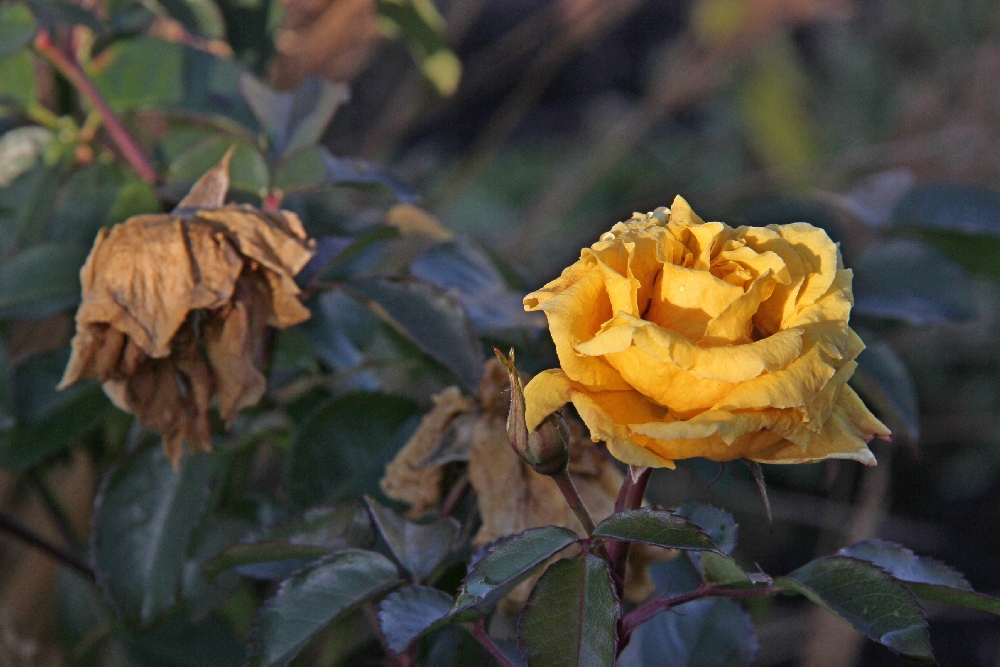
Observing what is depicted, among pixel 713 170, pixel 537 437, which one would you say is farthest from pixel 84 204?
pixel 713 170

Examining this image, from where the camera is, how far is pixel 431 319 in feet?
1.72

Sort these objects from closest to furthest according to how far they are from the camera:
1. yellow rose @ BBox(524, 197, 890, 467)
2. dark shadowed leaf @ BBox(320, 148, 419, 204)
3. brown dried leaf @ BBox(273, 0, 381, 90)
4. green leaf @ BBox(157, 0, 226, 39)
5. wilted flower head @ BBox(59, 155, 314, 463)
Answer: yellow rose @ BBox(524, 197, 890, 467), wilted flower head @ BBox(59, 155, 314, 463), dark shadowed leaf @ BBox(320, 148, 419, 204), green leaf @ BBox(157, 0, 226, 39), brown dried leaf @ BBox(273, 0, 381, 90)

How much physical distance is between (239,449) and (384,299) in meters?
0.18

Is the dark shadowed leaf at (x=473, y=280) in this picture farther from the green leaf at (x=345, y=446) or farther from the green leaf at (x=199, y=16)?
the green leaf at (x=199, y=16)

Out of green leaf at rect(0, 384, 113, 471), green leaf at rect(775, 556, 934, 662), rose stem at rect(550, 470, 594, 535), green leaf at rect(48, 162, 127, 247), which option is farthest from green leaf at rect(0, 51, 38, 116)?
green leaf at rect(775, 556, 934, 662)

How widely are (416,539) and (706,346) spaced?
0.64 feet

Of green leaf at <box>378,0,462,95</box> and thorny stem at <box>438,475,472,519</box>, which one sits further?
green leaf at <box>378,0,462,95</box>

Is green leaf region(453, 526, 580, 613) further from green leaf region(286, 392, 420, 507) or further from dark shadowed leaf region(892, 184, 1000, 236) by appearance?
dark shadowed leaf region(892, 184, 1000, 236)

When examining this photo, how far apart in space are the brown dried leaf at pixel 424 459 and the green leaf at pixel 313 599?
74mm

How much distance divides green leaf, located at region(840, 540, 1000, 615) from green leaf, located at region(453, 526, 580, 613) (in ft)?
0.44

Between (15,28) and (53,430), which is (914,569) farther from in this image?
(15,28)

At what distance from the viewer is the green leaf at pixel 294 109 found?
0.60 m

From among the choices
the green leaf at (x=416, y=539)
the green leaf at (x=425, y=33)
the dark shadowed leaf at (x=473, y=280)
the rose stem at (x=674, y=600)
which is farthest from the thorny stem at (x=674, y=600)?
the green leaf at (x=425, y=33)

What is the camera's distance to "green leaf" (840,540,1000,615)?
1.30ft
